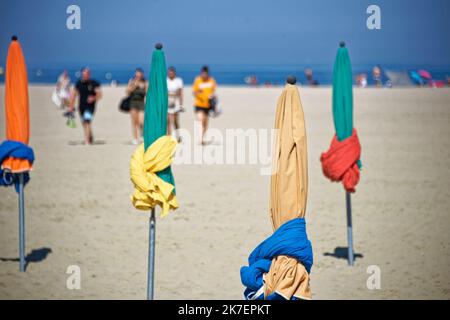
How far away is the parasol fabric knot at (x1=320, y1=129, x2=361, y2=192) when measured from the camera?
308 inches

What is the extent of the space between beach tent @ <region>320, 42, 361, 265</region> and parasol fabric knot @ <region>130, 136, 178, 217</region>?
2380 mm

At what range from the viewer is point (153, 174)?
609 cm

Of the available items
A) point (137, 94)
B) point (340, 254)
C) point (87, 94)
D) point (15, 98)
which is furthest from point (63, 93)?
point (340, 254)

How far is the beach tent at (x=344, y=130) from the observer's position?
7.82 meters

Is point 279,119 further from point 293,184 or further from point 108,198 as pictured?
point 108,198

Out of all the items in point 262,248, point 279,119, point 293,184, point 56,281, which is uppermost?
point 279,119

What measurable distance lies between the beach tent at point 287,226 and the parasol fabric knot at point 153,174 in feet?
4.39

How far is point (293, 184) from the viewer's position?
190 inches

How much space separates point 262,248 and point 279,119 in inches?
34.1

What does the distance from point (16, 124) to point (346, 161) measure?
346 cm

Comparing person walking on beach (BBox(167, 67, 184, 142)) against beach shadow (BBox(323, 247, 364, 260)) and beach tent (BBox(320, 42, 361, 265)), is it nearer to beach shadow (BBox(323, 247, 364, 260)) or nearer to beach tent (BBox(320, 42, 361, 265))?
beach shadow (BBox(323, 247, 364, 260))
